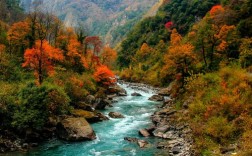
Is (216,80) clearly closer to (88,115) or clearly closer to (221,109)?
(221,109)

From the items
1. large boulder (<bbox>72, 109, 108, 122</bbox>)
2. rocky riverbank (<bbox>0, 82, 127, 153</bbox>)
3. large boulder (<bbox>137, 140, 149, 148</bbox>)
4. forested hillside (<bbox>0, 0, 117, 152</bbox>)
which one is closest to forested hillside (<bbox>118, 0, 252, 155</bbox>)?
large boulder (<bbox>137, 140, 149, 148</bbox>)

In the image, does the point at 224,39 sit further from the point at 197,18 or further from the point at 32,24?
the point at 197,18

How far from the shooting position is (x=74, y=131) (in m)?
36.6

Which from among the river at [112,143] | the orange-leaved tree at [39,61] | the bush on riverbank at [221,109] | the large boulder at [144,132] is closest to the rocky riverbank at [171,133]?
the large boulder at [144,132]

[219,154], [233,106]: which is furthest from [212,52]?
[219,154]

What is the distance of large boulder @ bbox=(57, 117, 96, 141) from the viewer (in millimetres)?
35969

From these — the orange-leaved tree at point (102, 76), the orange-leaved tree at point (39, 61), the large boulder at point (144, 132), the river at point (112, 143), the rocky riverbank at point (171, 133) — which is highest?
the orange-leaved tree at point (39, 61)

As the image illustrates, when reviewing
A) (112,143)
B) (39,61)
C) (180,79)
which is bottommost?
(112,143)

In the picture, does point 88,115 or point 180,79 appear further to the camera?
point 180,79

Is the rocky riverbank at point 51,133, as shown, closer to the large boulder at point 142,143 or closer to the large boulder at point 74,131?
the large boulder at point 74,131

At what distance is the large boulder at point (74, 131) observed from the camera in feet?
118

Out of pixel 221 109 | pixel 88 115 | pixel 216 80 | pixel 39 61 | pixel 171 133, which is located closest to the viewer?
pixel 221 109

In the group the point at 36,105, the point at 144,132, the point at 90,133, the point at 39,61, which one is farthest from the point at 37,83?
the point at 144,132

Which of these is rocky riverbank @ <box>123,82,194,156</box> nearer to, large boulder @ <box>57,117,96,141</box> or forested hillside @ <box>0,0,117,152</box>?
large boulder @ <box>57,117,96,141</box>
